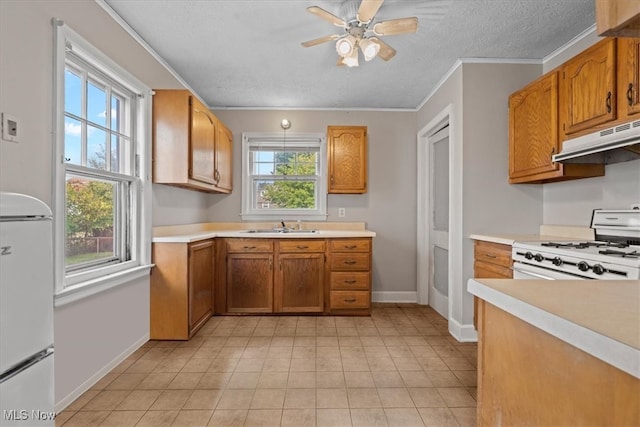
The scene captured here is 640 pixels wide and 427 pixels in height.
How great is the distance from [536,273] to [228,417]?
2.05 meters

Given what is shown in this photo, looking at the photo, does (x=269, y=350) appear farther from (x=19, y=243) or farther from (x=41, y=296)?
(x=19, y=243)

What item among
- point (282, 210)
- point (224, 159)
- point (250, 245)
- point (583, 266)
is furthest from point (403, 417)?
point (224, 159)

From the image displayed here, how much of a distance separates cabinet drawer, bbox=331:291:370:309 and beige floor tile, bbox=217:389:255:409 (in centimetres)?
158

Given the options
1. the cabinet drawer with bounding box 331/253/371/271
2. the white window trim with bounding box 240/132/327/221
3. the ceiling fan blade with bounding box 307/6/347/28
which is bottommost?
the cabinet drawer with bounding box 331/253/371/271

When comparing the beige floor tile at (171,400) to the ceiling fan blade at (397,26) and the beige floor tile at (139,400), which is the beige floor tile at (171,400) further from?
the ceiling fan blade at (397,26)

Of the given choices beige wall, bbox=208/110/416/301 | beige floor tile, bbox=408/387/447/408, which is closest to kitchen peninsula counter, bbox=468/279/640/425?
beige floor tile, bbox=408/387/447/408

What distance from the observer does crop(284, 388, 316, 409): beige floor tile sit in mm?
1910

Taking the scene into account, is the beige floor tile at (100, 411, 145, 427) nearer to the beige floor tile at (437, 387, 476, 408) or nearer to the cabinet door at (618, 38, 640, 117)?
the beige floor tile at (437, 387, 476, 408)

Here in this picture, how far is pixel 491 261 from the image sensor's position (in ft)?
8.57

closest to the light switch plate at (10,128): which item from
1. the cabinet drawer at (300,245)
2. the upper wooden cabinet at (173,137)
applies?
the upper wooden cabinet at (173,137)

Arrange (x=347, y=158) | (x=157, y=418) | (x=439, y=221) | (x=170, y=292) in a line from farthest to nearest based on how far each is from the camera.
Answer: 1. (x=347, y=158)
2. (x=439, y=221)
3. (x=170, y=292)
4. (x=157, y=418)

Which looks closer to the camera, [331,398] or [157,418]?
[157,418]

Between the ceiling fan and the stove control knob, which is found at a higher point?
the ceiling fan

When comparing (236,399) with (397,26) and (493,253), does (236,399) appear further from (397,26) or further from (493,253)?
(397,26)
